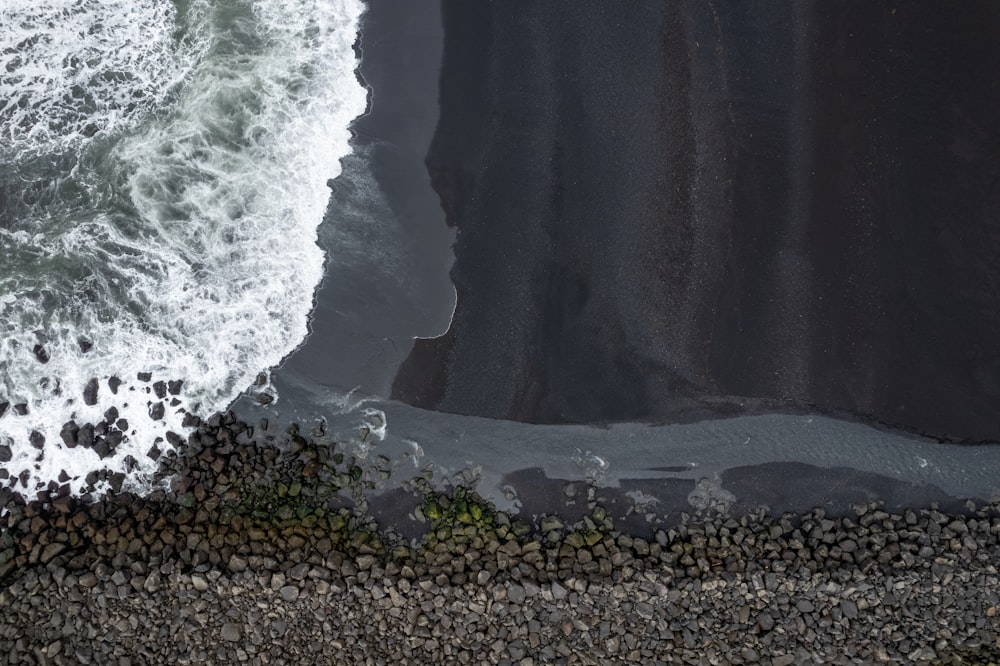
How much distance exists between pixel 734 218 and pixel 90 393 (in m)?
9.33

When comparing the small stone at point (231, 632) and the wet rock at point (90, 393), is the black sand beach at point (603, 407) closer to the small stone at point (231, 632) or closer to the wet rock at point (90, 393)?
the small stone at point (231, 632)

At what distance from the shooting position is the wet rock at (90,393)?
8.77m

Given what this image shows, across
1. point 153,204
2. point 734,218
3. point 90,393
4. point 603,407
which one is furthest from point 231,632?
point 734,218

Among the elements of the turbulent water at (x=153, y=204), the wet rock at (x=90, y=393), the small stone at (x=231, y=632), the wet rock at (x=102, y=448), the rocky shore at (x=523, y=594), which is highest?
the turbulent water at (x=153, y=204)

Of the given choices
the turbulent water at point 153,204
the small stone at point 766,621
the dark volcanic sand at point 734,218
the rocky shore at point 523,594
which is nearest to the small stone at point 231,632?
the rocky shore at point 523,594

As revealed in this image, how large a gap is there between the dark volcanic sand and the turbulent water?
2.49 meters

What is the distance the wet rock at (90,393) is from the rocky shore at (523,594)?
76.6 inches

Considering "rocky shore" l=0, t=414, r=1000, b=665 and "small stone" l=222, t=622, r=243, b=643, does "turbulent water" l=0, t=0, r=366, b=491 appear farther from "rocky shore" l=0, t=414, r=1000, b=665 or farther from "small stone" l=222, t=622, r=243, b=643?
"small stone" l=222, t=622, r=243, b=643

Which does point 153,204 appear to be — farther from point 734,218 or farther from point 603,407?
point 734,218

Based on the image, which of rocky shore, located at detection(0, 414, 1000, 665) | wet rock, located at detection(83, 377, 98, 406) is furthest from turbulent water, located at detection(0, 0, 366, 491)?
rocky shore, located at detection(0, 414, 1000, 665)

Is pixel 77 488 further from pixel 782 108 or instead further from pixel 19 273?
pixel 782 108

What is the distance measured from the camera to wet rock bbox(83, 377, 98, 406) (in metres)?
8.77

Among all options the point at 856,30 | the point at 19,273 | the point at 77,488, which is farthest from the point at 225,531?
the point at 856,30

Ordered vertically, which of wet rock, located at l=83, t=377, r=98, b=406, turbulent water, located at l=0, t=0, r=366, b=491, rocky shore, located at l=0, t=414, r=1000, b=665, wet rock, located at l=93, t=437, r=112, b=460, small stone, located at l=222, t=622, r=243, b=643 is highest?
turbulent water, located at l=0, t=0, r=366, b=491
